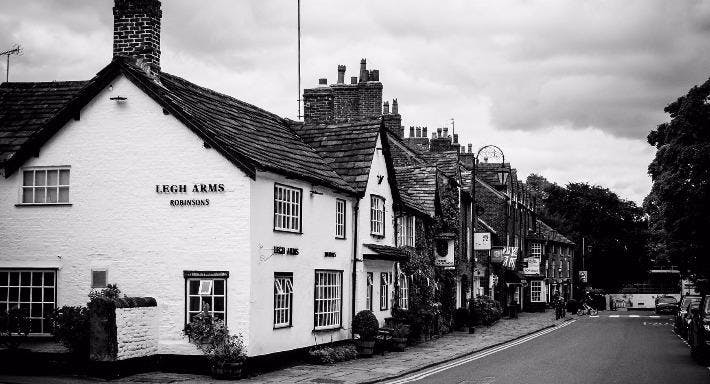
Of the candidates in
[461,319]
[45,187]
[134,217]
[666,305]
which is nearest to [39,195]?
[45,187]

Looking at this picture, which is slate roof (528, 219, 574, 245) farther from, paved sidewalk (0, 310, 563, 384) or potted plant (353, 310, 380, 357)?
potted plant (353, 310, 380, 357)

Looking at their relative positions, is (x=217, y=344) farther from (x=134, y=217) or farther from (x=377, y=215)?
(x=377, y=215)

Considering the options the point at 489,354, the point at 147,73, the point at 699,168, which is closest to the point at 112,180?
the point at 147,73

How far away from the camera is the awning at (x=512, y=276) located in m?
54.2

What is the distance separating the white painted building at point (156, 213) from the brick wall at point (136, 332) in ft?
0.93

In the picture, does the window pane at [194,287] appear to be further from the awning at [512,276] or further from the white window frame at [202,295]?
the awning at [512,276]

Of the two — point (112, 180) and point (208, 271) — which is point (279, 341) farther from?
point (112, 180)

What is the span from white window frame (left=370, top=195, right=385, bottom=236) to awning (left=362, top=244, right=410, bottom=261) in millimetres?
593

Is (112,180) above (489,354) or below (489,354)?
above

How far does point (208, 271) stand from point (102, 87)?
578 centimetres

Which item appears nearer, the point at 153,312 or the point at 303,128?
the point at 153,312

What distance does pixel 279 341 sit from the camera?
20.5 metres

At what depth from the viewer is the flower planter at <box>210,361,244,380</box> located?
18.2 m

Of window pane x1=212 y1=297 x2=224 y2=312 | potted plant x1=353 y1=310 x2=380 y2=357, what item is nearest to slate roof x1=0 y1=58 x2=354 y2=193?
window pane x1=212 y1=297 x2=224 y2=312
